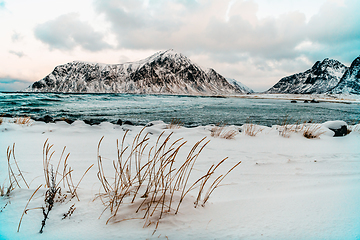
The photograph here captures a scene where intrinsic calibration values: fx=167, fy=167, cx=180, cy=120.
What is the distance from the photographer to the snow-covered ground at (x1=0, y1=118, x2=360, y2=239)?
1.05 metres

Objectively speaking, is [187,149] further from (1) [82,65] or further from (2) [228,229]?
(1) [82,65]

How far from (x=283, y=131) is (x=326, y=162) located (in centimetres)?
204

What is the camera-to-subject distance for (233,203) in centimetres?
154

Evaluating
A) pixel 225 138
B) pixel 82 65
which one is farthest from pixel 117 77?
pixel 225 138

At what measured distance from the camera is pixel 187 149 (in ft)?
11.6

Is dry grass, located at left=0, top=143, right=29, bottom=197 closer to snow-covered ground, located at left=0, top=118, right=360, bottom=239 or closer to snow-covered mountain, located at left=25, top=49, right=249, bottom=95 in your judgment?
snow-covered ground, located at left=0, top=118, right=360, bottom=239

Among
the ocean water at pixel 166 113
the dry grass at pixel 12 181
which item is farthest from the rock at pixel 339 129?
the dry grass at pixel 12 181

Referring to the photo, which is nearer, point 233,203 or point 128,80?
point 233,203

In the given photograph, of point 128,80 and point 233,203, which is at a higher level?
point 128,80

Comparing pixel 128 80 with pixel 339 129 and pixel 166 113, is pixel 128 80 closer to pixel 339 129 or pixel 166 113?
pixel 166 113

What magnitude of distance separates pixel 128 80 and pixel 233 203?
597ft

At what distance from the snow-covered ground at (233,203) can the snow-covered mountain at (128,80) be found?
15746 centimetres

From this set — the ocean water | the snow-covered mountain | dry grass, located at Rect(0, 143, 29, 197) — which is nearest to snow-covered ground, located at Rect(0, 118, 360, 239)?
dry grass, located at Rect(0, 143, 29, 197)

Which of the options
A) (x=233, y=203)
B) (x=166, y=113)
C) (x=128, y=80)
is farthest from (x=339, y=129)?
(x=128, y=80)
